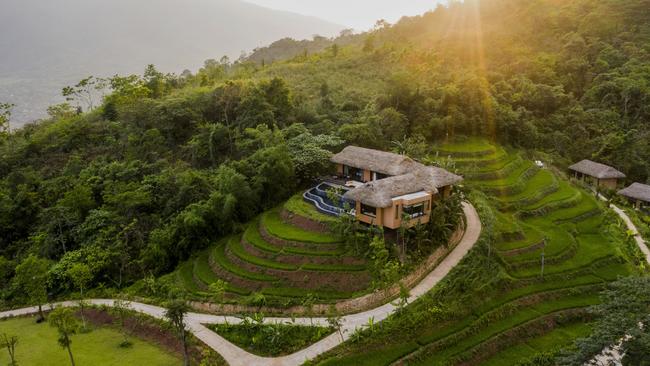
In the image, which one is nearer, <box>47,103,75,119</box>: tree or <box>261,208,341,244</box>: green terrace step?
<box>261,208,341,244</box>: green terrace step

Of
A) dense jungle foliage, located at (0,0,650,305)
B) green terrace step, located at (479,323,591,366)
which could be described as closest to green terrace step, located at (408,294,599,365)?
green terrace step, located at (479,323,591,366)

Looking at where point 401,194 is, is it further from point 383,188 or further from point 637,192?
point 637,192

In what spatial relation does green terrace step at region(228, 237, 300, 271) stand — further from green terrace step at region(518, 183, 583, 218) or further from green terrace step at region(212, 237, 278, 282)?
green terrace step at region(518, 183, 583, 218)

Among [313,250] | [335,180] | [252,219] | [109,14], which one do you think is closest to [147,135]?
[252,219]

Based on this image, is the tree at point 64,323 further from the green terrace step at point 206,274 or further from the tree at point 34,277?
the tree at point 34,277

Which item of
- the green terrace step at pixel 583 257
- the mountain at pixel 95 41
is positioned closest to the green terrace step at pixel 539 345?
the green terrace step at pixel 583 257

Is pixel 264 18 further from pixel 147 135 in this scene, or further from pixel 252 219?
pixel 252 219

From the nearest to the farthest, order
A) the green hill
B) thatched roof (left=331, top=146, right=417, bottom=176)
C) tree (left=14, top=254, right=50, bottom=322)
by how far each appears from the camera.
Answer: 1. the green hill
2. tree (left=14, top=254, right=50, bottom=322)
3. thatched roof (left=331, top=146, right=417, bottom=176)
